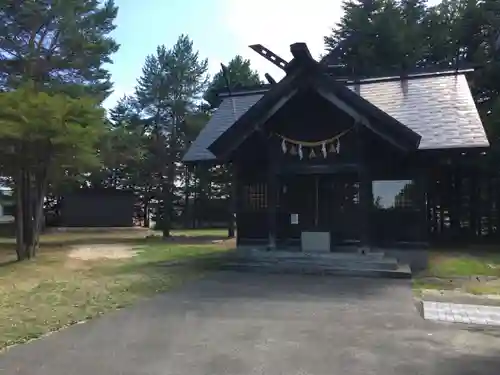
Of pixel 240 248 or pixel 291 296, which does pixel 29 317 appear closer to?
pixel 291 296

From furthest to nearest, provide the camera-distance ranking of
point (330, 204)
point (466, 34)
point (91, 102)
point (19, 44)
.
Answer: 1. point (466, 34)
2. point (19, 44)
3. point (91, 102)
4. point (330, 204)

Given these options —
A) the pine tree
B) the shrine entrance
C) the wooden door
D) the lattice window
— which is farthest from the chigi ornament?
the pine tree

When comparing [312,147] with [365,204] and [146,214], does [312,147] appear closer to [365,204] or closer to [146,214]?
[365,204]

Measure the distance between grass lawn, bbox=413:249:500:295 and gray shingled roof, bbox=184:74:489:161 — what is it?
8.97 ft

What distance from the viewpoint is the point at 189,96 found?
101 feet

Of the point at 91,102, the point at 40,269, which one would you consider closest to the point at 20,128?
the point at 91,102

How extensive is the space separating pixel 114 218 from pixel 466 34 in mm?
21790

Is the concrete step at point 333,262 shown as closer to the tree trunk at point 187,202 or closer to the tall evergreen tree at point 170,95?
the tall evergreen tree at point 170,95

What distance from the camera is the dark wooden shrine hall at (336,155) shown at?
36.4ft

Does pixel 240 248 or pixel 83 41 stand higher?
pixel 83 41

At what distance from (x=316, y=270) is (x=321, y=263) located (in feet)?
1.11

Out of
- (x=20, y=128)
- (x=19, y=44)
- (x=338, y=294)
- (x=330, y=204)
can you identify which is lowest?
(x=338, y=294)

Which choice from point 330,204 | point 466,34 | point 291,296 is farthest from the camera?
point 466,34

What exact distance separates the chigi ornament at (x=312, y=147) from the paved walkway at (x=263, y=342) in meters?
4.66
